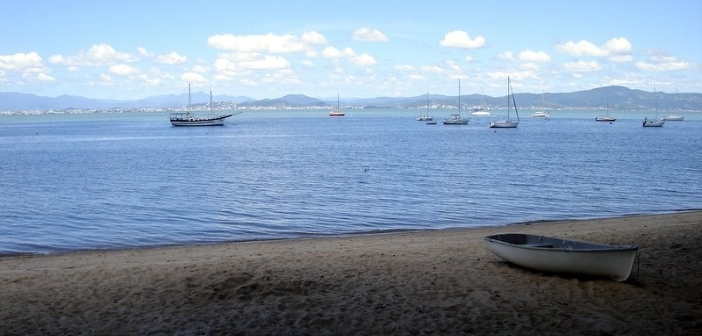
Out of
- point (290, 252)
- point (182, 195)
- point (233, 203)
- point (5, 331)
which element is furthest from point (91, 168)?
point (5, 331)

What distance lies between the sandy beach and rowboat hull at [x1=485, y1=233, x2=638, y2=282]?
0.18m

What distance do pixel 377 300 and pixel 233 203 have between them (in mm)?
18197

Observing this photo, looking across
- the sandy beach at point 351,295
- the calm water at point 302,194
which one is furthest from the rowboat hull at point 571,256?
the calm water at point 302,194

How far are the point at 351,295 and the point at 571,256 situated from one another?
369 cm

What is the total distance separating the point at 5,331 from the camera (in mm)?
9000

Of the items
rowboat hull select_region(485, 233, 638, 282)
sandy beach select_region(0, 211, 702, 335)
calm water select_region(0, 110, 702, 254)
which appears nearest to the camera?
sandy beach select_region(0, 211, 702, 335)

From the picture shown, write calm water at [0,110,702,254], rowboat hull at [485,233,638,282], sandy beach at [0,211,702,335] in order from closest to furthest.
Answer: sandy beach at [0,211,702,335] < rowboat hull at [485,233,638,282] < calm water at [0,110,702,254]

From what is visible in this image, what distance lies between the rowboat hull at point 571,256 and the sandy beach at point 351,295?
0.58 feet

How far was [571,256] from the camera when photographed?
37.5 ft

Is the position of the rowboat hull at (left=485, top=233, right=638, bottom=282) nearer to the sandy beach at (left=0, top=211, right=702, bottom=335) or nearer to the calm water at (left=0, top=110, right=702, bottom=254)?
the sandy beach at (left=0, top=211, right=702, bottom=335)

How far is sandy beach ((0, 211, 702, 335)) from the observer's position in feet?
30.1

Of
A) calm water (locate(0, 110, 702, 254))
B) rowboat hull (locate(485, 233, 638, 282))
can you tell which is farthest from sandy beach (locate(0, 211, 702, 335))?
calm water (locate(0, 110, 702, 254))

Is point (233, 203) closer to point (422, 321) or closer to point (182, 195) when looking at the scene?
point (182, 195)

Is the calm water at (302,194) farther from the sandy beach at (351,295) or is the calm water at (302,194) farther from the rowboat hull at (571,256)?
the rowboat hull at (571,256)
